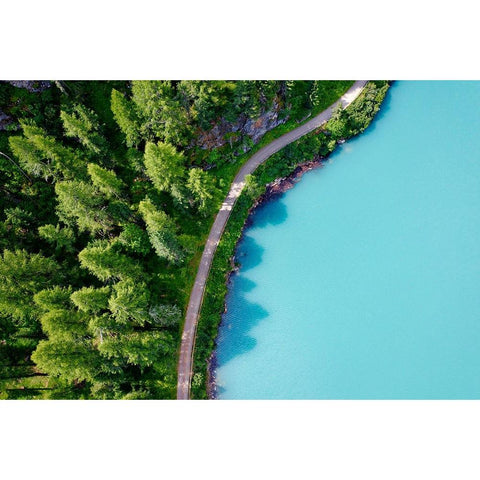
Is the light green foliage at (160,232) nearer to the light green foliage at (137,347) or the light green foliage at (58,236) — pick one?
the light green foliage at (58,236)

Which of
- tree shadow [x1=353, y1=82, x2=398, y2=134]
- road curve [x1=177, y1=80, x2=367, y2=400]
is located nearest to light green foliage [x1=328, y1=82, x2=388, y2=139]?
tree shadow [x1=353, y1=82, x2=398, y2=134]

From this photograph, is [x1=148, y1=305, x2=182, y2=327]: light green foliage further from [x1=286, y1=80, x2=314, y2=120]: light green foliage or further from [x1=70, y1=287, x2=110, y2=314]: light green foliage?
[x1=286, y1=80, x2=314, y2=120]: light green foliage

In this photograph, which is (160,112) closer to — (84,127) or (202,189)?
(84,127)

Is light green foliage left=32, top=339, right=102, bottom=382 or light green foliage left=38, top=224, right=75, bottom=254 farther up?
light green foliage left=38, top=224, right=75, bottom=254

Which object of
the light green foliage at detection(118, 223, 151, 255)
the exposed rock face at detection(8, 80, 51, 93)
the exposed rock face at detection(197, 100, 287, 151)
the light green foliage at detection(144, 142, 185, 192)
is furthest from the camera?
the exposed rock face at detection(197, 100, 287, 151)

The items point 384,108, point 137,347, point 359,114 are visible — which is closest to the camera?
point 137,347

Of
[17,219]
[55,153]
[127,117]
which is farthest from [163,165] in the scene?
[17,219]
